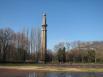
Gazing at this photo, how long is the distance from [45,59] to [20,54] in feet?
37.4

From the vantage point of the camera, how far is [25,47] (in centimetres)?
10244

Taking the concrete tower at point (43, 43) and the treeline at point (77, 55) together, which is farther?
the treeline at point (77, 55)

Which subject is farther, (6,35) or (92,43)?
(92,43)

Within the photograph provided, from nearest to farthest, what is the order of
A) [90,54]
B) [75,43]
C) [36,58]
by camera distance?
[36,58], [90,54], [75,43]

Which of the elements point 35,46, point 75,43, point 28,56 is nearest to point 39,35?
point 35,46

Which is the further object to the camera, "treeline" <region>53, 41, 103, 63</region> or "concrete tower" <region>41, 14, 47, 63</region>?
"treeline" <region>53, 41, 103, 63</region>

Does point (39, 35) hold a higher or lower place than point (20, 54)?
higher

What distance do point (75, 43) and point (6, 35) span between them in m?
54.9

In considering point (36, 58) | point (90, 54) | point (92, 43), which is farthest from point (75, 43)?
point (36, 58)

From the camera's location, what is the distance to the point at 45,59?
3959 inches

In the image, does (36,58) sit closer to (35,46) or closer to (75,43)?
(35,46)

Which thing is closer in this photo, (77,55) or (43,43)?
(43,43)

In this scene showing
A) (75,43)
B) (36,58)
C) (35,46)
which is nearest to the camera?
(35,46)

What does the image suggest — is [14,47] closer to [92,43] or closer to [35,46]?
[35,46]
